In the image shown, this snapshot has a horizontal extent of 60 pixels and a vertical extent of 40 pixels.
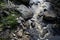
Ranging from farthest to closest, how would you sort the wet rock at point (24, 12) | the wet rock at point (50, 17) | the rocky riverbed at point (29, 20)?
the wet rock at point (50, 17) → the wet rock at point (24, 12) → the rocky riverbed at point (29, 20)

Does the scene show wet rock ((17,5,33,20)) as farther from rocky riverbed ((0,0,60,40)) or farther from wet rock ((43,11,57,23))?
wet rock ((43,11,57,23))

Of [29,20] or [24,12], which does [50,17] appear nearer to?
[29,20]

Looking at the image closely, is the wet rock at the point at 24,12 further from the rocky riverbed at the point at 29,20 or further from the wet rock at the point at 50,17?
the wet rock at the point at 50,17

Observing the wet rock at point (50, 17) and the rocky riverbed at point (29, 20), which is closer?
the rocky riverbed at point (29, 20)

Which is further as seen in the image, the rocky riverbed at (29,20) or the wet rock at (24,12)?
the wet rock at (24,12)

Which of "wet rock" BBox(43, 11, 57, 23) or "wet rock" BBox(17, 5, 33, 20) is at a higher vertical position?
"wet rock" BBox(17, 5, 33, 20)

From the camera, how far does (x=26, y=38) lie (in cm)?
643

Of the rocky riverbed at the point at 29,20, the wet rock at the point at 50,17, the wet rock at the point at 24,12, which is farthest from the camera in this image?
the wet rock at the point at 50,17

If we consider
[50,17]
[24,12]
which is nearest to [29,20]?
[24,12]

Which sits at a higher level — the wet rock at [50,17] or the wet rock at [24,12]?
the wet rock at [24,12]

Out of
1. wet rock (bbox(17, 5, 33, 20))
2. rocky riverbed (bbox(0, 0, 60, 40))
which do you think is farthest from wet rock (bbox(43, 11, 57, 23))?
wet rock (bbox(17, 5, 33, 20))

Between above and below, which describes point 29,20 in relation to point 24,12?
below

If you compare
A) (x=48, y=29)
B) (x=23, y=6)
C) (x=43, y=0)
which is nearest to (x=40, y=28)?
(x=48, y=29)

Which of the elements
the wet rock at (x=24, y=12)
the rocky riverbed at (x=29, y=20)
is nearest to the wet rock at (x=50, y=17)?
the rocky riverbed at (x=29, y=20)
